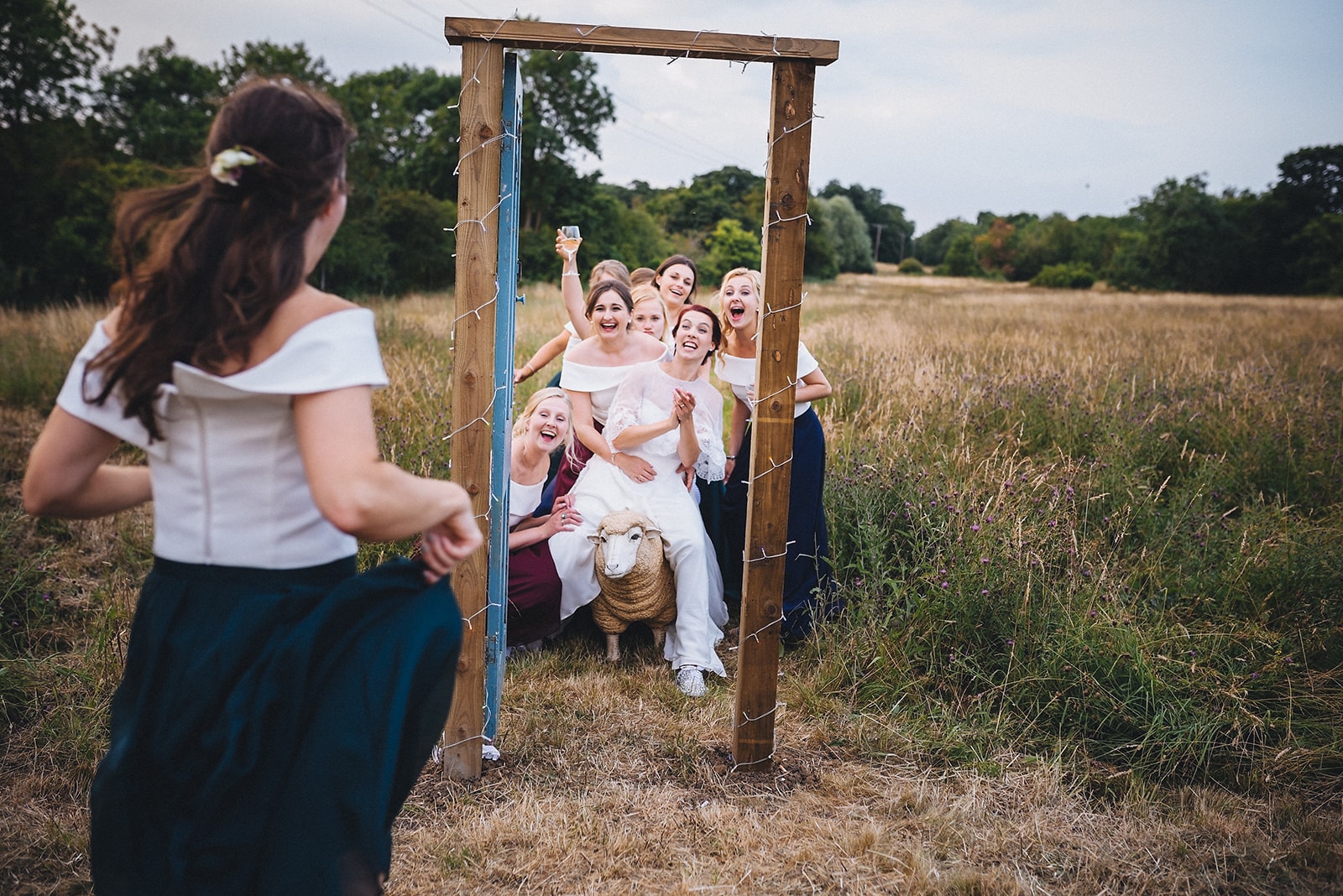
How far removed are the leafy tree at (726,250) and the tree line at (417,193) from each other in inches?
3.5

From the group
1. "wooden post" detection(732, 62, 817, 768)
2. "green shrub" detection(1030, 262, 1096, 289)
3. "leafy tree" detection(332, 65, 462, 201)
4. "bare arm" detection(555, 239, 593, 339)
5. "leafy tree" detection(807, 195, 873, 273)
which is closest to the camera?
"wooden post" detection(732, 62, 817, 768)

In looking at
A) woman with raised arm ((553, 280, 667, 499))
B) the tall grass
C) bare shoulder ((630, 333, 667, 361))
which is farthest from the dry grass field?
bare shoulder ((630, 333, 667, 361))

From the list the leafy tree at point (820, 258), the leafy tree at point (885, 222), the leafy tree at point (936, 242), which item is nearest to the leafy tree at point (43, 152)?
A: the leafy tree at point (820, 258)

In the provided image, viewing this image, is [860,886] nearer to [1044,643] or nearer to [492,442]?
[1044,643]

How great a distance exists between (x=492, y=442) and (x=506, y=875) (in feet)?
5.10

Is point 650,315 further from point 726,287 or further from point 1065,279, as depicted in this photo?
point 1065,279

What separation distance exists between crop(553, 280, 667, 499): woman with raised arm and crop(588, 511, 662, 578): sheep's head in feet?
1.64

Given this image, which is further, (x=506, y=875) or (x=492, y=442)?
(x=492, y=442)

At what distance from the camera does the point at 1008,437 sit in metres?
6.23

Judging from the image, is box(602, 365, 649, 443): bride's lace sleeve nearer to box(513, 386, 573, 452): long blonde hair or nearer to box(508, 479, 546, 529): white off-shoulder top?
box(513, 386, 573, 452): long blonde hair

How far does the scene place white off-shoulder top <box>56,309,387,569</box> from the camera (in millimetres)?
1530

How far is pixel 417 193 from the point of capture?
29.8 meters

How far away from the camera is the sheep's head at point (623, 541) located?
14.4ft

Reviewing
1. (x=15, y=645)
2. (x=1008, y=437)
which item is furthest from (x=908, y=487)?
(x=15, y=645)
